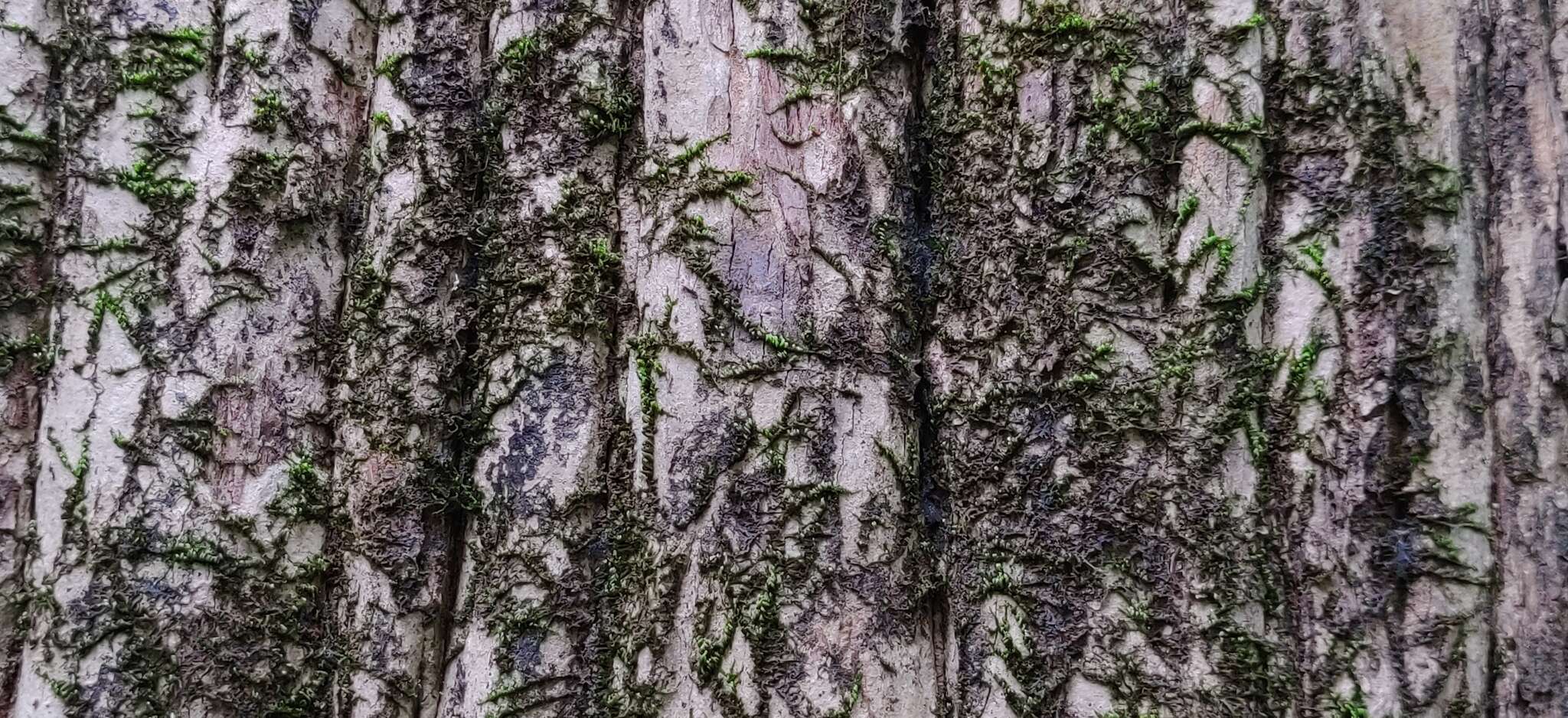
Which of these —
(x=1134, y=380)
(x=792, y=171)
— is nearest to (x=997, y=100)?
(x=792, y=171)

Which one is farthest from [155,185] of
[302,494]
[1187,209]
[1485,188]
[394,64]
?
[1485,188]

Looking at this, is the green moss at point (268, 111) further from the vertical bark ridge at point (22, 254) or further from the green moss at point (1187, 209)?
the green moss at point (1187, 209)

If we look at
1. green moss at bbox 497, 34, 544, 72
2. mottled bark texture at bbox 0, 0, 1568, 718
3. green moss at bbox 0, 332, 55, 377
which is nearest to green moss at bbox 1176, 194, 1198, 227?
mottled bark texture at bbox 0, 0, 1568, 718

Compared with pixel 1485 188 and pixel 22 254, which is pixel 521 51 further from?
pixel 1485 188

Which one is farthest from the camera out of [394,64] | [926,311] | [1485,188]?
[394,64]

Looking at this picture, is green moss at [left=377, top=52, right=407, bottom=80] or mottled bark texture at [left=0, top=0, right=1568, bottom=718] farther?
green moss at [left=377, top=52, right=407, bottom=80]

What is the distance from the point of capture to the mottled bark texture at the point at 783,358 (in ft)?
4.10

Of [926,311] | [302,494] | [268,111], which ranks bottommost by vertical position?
[302,494]

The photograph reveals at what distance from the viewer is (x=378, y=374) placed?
4.94 ft

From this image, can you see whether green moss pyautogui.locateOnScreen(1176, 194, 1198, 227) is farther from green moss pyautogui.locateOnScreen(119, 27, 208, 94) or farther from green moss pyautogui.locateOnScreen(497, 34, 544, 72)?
green moss pyautogui.locateOnScreen(119, 27, 208, 94)

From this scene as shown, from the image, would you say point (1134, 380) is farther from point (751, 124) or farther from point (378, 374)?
point (378, 374)

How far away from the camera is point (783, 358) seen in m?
1.37

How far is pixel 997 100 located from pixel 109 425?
1.63 meters

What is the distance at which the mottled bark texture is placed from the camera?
4.10 ft
